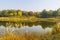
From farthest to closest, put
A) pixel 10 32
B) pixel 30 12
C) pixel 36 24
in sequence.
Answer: pixel 36 24 → pixel 30 12 → pixel 10 32

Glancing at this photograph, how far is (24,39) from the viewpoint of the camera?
512 centimetres

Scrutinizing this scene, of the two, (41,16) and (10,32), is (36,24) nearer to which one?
(41,16)

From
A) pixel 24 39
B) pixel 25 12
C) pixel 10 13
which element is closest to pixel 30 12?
pixel 25 12

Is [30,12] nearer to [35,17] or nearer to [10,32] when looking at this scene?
[35,17]

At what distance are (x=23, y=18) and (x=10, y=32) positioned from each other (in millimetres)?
4518

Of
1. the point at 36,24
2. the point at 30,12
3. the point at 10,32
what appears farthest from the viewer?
the point at 36,24

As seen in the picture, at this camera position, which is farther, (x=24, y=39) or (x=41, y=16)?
(x=41, y=16)

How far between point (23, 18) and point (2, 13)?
1074 mm

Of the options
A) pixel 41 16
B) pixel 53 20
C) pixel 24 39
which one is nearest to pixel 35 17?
pixel 41 16

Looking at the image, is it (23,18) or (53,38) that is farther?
(23,18)

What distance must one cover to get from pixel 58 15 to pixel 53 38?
3.95 metres

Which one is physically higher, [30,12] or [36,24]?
[30,12]

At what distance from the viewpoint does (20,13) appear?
895cm

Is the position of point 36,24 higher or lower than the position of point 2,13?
lower
